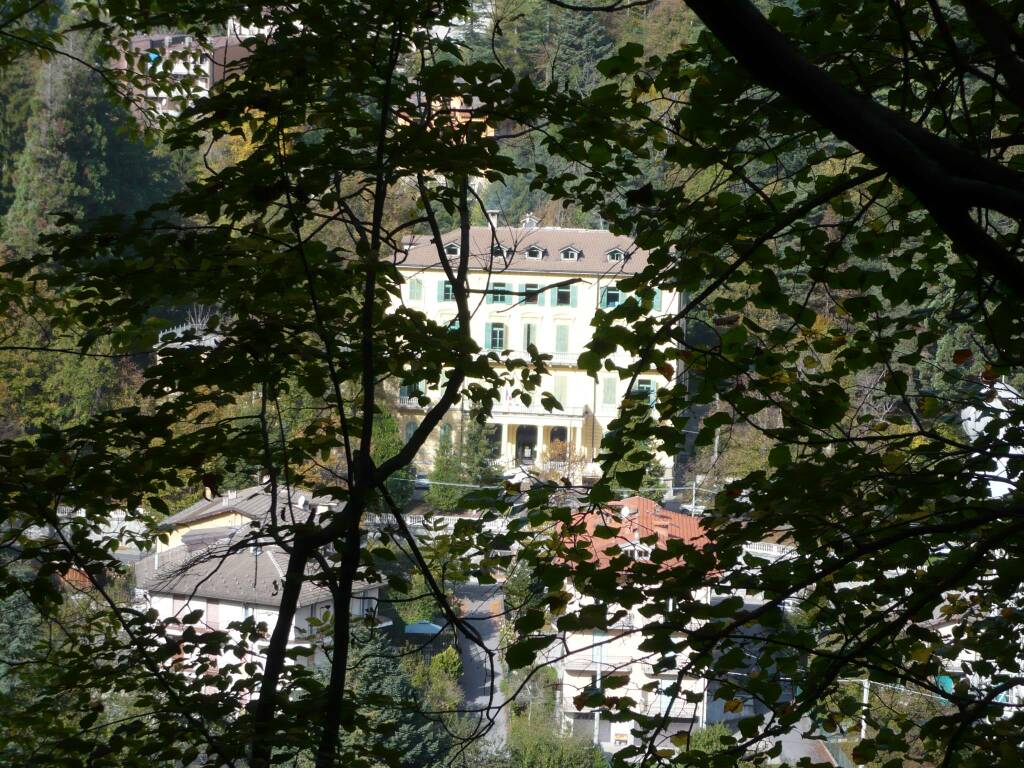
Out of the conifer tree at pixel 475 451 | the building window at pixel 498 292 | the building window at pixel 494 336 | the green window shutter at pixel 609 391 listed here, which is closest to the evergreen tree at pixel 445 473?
the conifer tree at pixel 475 451

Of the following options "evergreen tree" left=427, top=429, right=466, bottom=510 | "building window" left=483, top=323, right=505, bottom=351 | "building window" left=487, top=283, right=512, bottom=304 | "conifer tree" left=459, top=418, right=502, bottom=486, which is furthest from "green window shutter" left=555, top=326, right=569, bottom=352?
"building window" left=487, top=283, right=512, bottom=304

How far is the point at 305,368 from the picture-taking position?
302 cm

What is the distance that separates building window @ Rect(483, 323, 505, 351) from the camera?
26.5 m

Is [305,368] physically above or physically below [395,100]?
below

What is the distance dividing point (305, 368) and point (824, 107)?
1.88 meters

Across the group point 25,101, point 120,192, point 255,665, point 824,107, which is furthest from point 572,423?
point 824,107

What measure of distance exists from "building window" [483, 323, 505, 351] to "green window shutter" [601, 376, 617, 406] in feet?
11.1

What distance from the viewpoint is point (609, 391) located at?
29500mm

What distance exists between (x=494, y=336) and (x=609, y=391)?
161 inches

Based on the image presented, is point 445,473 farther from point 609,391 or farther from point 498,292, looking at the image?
point 498,292

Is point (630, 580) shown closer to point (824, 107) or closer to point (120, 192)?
point (824, 107)

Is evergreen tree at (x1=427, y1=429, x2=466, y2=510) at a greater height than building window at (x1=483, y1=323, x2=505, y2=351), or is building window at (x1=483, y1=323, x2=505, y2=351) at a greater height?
building window at (x1=483, y1=323, x2=505, y2=351)

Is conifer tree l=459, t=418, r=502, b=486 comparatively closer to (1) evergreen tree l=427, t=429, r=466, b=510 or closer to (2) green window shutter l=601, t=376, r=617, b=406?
(1) evergreen tree l=427, t=429, r=466, b=510

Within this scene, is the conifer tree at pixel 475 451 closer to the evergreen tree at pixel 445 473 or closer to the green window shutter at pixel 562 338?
the evergreen tree at pixel 445 473
